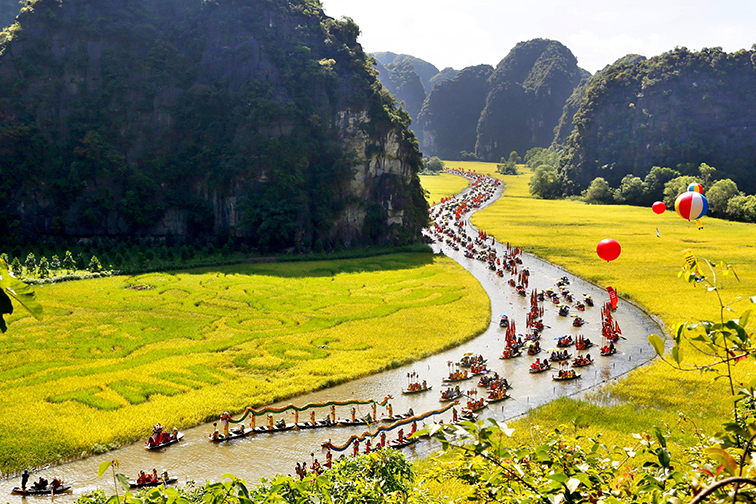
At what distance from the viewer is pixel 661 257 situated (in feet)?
181

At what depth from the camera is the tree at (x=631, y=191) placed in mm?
97125

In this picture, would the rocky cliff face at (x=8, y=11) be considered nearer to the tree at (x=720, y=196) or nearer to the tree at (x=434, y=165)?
the tree at (x=434, y=165)

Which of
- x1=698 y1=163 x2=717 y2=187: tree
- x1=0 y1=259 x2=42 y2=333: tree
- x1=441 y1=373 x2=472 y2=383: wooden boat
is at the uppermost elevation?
x1=698 y1=163 x2=717 y2=187: tree

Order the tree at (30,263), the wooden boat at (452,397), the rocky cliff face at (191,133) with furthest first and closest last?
the rocky cliff face at (191,133) < the tree at (30,263) < the wooden boat at (452,397)

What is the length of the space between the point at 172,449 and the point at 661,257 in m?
53.1

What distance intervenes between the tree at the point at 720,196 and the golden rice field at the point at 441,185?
49.4 metres

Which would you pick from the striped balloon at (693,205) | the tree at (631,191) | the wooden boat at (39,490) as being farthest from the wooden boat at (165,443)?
the tree at (631,191)

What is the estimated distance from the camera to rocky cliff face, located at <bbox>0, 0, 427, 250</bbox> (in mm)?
58250

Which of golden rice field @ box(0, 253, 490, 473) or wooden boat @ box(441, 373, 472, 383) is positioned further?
wooden boat @ box(441, 373, 472, 383)

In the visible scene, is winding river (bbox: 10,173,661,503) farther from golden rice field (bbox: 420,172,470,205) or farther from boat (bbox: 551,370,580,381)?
golden rice field (bbox: 420,172,470,205)

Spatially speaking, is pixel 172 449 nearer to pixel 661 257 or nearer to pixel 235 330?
pixel 235 330

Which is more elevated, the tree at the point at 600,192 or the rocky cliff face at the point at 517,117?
the rocky cliff face at the point at 517,117

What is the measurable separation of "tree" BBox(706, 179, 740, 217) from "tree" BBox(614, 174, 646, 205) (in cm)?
1495

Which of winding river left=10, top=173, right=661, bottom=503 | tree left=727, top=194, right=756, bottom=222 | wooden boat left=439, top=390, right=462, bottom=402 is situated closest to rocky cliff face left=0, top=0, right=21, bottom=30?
winding river left=10, top=173, right=661, bottom=503
